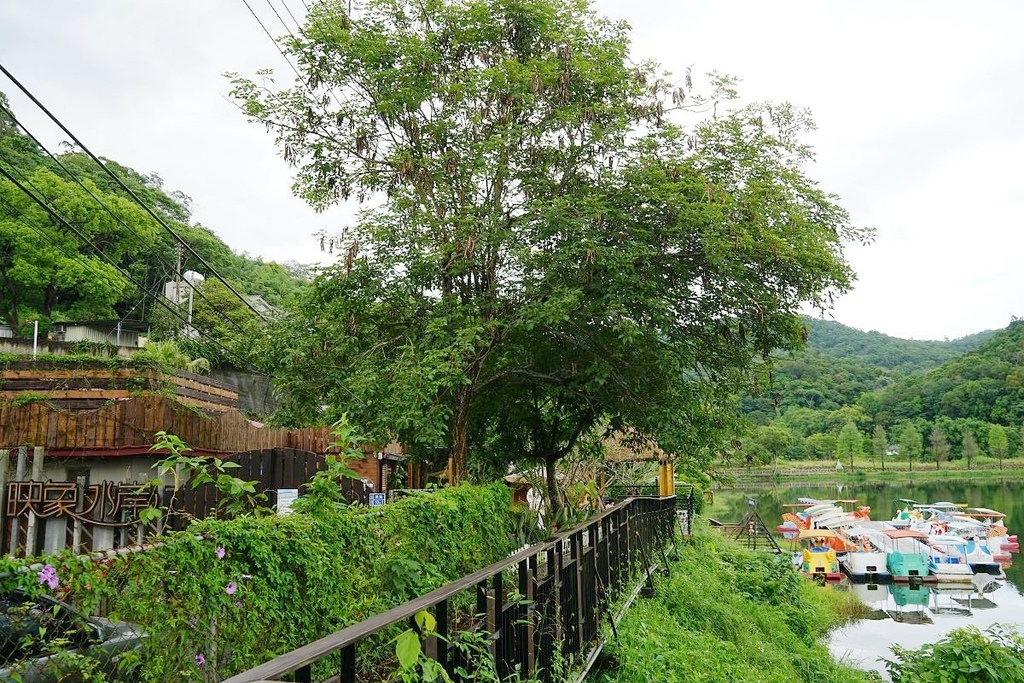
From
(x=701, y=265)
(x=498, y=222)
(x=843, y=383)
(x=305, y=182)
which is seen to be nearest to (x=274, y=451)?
(x=498, y=222)

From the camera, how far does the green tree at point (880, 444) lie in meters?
83.6

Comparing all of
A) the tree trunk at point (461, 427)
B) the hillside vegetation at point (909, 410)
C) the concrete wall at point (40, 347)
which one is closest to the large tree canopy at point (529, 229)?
the tree trunk at point (461, 427)

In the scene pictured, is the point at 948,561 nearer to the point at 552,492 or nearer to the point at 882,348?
the point at 552,492

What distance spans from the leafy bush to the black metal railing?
14.6ft

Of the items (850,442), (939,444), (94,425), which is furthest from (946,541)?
(939,444)

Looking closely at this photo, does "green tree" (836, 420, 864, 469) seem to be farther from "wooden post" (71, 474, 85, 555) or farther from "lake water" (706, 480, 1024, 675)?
"wooden post" (71, 474, 85, 555)

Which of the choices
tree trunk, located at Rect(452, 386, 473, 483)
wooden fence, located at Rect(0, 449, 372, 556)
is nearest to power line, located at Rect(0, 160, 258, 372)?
wooden fence, located at Rect(0, 449, 372, 556)

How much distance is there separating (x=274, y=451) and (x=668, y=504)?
11.2 metres

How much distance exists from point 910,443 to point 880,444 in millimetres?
3187

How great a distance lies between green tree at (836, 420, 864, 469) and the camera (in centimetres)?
8388

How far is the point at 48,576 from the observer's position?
2836mm

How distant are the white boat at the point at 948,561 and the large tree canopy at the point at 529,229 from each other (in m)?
28.4

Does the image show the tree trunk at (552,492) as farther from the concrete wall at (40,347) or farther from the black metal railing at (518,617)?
the concrete wall at (40,347)

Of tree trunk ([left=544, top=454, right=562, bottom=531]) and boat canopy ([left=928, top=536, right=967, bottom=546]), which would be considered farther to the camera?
boat canopy ([left=928, top=536, right=967, bottom=546])
